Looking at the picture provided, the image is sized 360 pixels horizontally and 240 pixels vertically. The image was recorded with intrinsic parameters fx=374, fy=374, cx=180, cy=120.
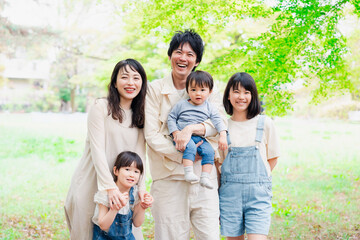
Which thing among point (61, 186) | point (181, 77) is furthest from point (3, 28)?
point (181, 77)

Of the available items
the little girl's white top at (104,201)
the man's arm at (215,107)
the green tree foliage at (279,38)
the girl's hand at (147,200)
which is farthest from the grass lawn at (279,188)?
the man's arm at (215,107)

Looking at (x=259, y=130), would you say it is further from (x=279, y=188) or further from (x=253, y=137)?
(x=279, y=188)

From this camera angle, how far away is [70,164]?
10094 mm

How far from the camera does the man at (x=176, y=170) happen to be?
282cm

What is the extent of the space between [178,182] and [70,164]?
Result: 7.80 metres

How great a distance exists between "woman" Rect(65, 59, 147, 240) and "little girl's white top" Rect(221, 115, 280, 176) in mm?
748

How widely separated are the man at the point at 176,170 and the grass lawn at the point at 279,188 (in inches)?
103

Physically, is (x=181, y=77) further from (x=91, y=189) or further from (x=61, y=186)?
(x=61, y=186)

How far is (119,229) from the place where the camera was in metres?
2.75

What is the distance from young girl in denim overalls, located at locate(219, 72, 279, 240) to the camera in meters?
2.84

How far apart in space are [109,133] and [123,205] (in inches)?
21.7

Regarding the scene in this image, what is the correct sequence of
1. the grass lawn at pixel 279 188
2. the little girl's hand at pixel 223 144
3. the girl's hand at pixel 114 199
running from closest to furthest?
the girl's hand at pixel 114 199 < the little girl's hand at pixel 223 144 < the grass lawn at pixel 279 188

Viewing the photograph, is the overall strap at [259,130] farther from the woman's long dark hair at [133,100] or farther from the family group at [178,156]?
the woman's long dark hair at [133,100]

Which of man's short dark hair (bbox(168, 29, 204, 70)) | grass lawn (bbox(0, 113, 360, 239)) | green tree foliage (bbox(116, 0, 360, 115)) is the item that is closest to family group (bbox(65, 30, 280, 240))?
man's short dark hair (bbox(168, 29, 204, 70))
